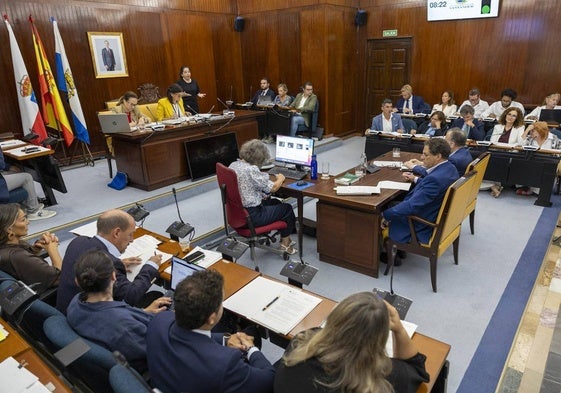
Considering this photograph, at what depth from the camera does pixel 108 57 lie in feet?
23.4

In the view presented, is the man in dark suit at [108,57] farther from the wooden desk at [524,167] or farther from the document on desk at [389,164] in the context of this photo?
the wooden desk at [524,167]

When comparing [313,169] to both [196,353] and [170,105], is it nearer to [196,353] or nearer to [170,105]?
[196,353]

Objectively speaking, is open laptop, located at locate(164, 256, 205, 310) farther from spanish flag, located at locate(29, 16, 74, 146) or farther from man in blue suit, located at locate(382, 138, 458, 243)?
spanish flag, located at locate(29, 16, 74, 146)

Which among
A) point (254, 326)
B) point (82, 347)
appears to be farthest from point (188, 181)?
point (82, 347)

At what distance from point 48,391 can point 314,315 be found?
1.18 metres

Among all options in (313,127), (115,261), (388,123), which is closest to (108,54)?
(313,127)

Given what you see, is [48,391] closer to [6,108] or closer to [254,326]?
[254,326]

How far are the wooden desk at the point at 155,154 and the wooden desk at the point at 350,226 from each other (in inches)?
105

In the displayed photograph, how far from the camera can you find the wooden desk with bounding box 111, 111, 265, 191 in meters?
5.34

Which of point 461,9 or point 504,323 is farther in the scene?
point 461,9

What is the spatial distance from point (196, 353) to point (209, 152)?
488 centimetres

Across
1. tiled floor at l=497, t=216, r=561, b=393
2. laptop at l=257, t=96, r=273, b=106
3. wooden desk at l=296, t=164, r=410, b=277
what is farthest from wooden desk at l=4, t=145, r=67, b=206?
tiled floor at l=497, t=216, r=561, b=393

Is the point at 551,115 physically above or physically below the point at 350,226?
above

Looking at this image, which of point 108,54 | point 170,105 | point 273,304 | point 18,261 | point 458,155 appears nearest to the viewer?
point 273,304
